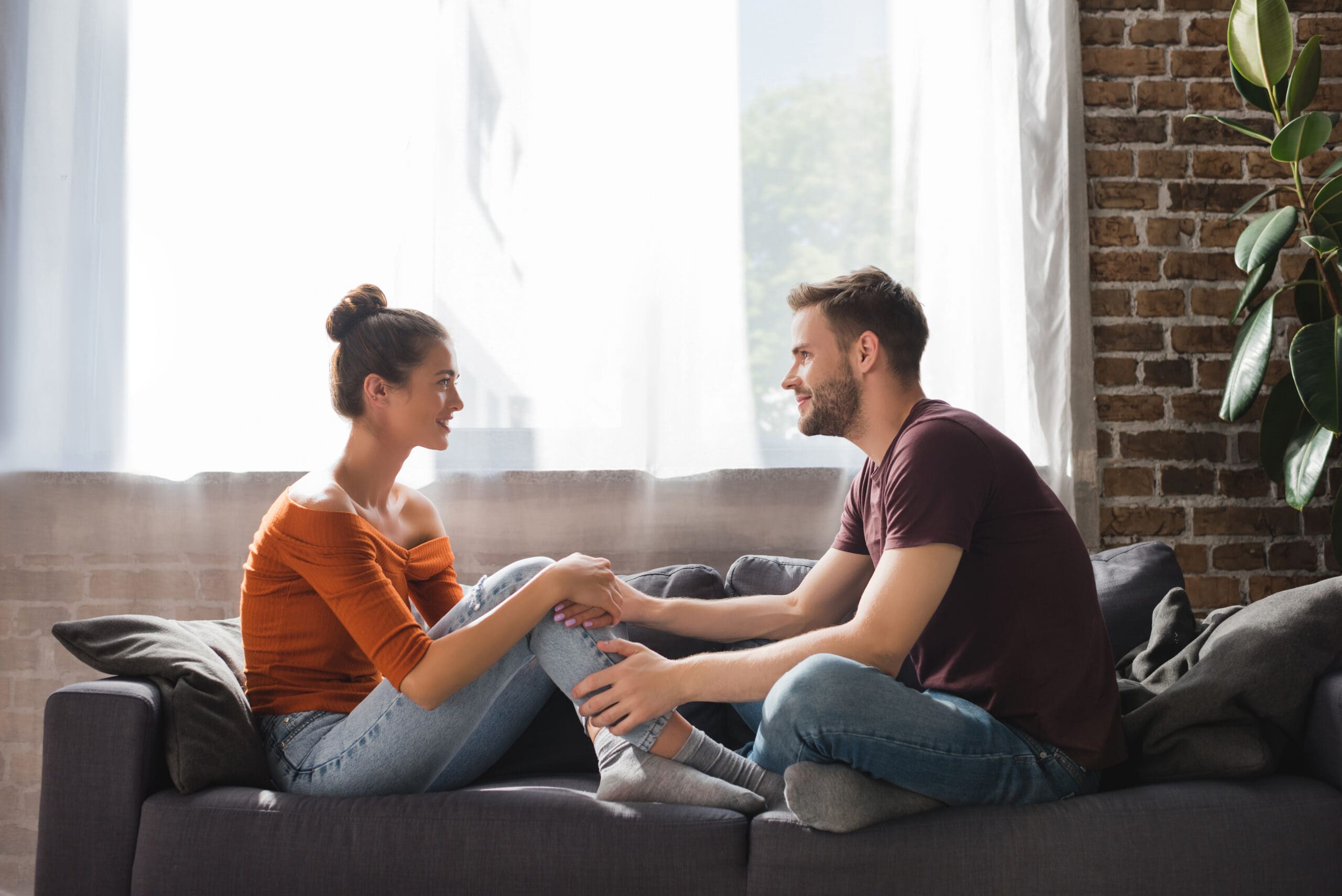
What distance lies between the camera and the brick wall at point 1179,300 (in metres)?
2.60

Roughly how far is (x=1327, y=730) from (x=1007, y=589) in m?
0.55

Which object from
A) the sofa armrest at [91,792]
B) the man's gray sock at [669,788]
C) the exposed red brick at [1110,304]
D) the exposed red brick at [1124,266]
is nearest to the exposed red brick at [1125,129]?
the exposed red brick at [1124,266]

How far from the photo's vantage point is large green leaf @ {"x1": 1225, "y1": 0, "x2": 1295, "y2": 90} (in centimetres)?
224

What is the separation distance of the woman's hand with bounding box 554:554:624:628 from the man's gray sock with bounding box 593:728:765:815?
24cm

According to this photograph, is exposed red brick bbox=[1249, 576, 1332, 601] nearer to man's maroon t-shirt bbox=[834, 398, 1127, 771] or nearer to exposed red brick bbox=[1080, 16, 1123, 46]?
man's maroon t-shirt bbox=[834, 398, 1127, 771]

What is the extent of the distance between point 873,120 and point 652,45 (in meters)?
0.64

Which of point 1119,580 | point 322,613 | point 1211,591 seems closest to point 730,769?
point 322,613

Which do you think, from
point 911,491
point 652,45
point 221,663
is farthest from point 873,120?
point 221,663

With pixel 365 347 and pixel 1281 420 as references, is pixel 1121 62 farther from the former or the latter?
pixel 365 347

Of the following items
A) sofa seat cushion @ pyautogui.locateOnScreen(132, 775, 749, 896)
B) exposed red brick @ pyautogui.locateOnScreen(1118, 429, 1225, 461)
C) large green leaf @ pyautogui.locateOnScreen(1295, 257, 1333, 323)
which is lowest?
sofa seat cushion @ pyautogui.locateOnScreen(132, 775, 749, 896)

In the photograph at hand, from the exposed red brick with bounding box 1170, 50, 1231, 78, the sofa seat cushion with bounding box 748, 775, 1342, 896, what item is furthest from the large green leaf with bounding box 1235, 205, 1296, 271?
the sofa seat cushion with bounding box 748, 775, 1342, 896

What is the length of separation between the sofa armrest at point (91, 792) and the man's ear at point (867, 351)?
1.35 m

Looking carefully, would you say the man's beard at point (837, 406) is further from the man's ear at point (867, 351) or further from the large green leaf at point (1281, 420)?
the large green leaf at point (1281, 420)

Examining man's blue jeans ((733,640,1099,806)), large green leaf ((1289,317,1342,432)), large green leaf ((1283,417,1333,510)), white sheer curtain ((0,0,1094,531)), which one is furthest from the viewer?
white sheer curtain ((0,0,1094,531))
